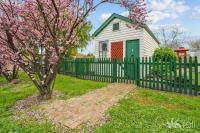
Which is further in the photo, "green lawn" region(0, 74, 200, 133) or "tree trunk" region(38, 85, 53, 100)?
"tree trunk" region(38, 85, 53, 100)

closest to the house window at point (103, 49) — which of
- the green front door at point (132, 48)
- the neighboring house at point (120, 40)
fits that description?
the neighboring house at point (120, 40)

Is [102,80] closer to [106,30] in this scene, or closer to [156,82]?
[156,82]

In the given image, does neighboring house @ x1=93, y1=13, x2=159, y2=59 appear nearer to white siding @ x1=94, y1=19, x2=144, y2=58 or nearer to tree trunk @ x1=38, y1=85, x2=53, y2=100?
white siding @ x1=94, y1=19, x2=144, y2=58

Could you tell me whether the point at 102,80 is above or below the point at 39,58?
below

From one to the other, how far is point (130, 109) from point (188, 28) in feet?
143

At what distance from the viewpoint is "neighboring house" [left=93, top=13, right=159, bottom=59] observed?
13.5 metres

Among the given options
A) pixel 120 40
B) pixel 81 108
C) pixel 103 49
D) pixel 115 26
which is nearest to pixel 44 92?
pixel 81 108

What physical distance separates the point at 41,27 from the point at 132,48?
6.65 m

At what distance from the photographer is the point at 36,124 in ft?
18.4

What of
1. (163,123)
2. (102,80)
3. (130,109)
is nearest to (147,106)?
(130,109)

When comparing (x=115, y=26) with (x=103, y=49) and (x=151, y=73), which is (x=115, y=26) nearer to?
(x=103, y=49)

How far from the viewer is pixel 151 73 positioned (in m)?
9.40

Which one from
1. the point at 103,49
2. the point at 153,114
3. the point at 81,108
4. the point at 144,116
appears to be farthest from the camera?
the point at 103,49

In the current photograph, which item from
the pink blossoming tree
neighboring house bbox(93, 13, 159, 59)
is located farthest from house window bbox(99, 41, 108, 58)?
the pink blossoming tree
